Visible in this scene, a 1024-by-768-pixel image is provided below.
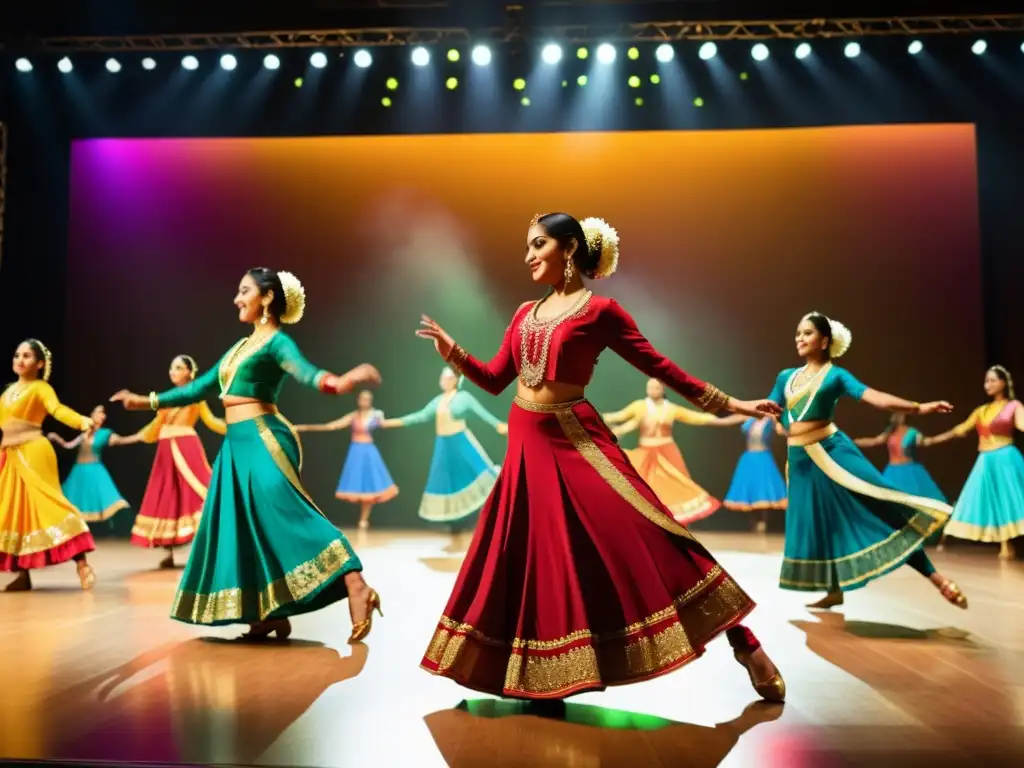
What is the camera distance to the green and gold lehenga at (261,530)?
339cm

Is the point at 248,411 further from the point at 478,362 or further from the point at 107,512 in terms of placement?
the point at 107,512

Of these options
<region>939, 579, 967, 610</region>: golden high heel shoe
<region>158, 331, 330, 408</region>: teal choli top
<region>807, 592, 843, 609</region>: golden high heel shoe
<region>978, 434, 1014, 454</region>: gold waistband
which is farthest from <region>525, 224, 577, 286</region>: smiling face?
<region>978, 434, 1014, 454</region>: gold waistband

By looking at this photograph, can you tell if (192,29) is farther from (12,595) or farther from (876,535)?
(876,535)

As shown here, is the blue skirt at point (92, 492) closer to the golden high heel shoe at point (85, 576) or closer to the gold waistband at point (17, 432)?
the golden high heel shoe at point (85, 576)

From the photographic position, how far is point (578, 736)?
228cm

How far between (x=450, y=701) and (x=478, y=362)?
1053mm

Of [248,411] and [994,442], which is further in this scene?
[994,442]

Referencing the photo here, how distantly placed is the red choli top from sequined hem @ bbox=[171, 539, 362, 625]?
1195 millimetres

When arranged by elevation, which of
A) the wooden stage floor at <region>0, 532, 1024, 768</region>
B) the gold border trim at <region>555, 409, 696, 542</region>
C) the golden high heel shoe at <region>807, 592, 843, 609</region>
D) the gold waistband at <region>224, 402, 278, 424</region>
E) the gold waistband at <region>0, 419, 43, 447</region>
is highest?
the gold waistband at <region>224, 402, 278, 424</region>

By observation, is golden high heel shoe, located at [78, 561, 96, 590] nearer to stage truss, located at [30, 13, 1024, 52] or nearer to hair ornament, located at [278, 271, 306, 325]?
A: hair ornament, located at [278, 271, 306, 325]

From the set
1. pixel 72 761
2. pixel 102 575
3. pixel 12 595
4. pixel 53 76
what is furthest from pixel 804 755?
pixel 53 76

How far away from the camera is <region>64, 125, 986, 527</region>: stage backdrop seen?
881 cm

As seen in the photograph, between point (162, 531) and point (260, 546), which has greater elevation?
point (260, 546)

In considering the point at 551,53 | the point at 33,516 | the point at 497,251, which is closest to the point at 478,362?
the point at 33,516
